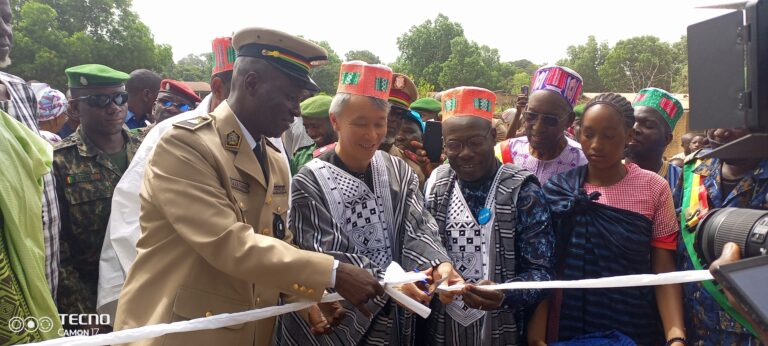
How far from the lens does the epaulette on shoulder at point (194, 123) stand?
7.13 ft

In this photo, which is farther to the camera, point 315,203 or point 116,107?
point 116,107

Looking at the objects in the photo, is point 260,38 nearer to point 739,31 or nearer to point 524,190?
point 524,190

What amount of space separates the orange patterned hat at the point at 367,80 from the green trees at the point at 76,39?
1194 inches

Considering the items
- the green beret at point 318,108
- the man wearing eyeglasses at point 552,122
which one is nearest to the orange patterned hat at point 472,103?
the man wearing eyeglasses at point 552,122

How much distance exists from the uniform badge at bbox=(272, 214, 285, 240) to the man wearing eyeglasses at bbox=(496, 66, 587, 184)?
→ 1.93m

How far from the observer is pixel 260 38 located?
7.75 ft

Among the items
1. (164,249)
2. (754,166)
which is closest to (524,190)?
(754,166)

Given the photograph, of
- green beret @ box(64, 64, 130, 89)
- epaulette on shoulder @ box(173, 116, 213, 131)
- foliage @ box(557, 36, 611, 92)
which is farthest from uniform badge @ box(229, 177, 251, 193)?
foliage @ box(557, 36, 611, 92)

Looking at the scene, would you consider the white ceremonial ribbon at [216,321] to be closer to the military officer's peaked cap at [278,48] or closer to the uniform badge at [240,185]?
the uniform badge at [240,185]

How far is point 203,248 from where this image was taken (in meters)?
2.01

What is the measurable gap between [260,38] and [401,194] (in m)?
1.03

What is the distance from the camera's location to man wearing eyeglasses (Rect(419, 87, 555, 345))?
108 inches

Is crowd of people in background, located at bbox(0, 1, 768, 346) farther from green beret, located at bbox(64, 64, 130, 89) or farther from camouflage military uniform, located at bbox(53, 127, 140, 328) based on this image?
green beret, located at bbox(64, 64, 130, 89)

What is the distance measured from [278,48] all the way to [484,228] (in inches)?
51.5
